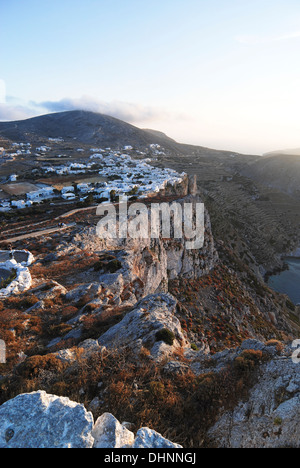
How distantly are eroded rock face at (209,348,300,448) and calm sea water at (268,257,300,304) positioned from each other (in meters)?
66.8

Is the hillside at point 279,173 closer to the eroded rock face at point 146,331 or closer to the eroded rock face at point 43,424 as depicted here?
the eroded rock face at point 146,331

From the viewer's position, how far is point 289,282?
234ft

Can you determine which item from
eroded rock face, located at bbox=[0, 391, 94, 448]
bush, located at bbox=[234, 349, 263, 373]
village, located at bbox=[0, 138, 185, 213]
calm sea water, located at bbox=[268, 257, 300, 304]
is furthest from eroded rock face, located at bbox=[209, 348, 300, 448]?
calm sea water, located at bbox=[268, 257, 300, 304]

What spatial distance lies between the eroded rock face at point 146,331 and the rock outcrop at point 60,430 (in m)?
4.87

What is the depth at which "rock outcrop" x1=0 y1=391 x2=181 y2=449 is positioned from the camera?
5.86 m

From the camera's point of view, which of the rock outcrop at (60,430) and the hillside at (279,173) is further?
the hillside at (279,173)

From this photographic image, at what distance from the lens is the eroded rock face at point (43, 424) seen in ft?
19.1

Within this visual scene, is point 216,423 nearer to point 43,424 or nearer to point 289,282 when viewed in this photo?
point 43,424

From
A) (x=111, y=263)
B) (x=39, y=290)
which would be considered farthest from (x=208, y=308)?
(x=39, y=290)

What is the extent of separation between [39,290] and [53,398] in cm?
1214

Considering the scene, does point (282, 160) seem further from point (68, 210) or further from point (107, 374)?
point (107, 374)

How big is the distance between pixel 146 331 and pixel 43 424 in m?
7.20

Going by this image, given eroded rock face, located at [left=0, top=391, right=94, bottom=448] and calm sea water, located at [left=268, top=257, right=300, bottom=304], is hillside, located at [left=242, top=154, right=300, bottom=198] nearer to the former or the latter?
calm sea water, located at [left=268, top=257, right=300, bottom=304]

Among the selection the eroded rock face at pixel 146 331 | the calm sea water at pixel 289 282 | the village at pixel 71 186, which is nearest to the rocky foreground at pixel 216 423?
the eroded rock face at pixel 146 331
